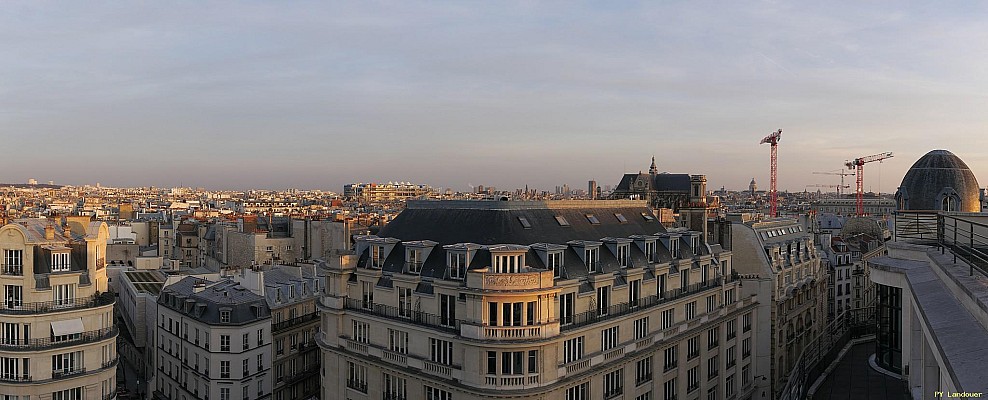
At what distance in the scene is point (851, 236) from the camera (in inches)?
4136

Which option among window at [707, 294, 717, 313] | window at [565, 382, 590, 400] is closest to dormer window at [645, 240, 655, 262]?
window at [707, 294, 717, 313]

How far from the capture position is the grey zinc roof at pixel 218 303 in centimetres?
5362

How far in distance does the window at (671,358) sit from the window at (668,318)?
162 centimetres

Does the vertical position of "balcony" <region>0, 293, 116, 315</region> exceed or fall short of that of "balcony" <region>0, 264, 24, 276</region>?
it falls short

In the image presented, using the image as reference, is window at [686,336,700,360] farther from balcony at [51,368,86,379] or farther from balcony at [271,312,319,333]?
balcony at [51,368,86,379]

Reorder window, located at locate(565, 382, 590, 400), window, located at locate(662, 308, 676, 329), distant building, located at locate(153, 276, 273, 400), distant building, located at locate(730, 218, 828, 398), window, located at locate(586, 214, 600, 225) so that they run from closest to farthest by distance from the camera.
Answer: window, located at locate(565, 382, 590, 400) < window, located at locate(662, 308, 676, 329) < window, located at locate(586, 214, 600, 225) < distant building, located at locate(153, 276, 273, 400) < distant building, located at locate(730, 218, 828, 398)

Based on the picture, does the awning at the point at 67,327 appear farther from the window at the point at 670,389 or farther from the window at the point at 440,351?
the window at the point at 670,389

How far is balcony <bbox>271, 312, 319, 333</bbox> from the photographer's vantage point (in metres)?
57.0

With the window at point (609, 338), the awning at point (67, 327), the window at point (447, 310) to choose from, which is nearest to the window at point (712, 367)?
the window at point (609, 338)

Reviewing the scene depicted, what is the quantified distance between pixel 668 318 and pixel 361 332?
A: 19857 millimetres

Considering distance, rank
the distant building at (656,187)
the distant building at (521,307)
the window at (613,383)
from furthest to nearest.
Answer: the distant building at (656,187), the window at (613,383), the distant building at (521,307)

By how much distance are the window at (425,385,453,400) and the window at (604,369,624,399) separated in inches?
378

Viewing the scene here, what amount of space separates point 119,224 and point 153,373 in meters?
65.3

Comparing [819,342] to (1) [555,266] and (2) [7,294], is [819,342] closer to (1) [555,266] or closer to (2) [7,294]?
(1) [555,266]
